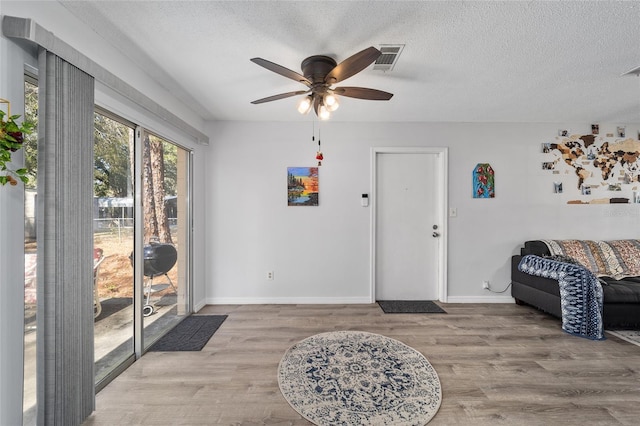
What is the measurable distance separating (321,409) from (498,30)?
275cm

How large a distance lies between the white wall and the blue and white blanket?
90 cm

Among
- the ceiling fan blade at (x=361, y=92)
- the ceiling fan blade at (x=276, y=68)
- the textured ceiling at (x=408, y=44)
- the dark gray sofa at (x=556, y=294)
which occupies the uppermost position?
the textured ceiling at (x=408, y=44)

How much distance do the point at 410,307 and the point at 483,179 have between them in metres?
2.01

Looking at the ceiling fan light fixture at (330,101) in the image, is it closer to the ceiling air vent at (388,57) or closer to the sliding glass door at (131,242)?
the ceiling air vent at (388,57)

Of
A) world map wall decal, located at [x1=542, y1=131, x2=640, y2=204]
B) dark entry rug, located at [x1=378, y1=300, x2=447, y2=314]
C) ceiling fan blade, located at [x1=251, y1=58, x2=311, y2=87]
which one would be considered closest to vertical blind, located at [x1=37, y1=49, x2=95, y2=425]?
ceiling fan blade, located at [x1=251, y1=58, x2=311, y2=87]

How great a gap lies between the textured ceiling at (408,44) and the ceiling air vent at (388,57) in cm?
5

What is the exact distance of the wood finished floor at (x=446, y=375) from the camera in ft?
5.54

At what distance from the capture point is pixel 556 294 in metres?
2.93

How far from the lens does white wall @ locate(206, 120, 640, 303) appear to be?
3631 millimetres

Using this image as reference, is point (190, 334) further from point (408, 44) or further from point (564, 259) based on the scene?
point (564, 259)

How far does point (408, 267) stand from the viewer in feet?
12.4

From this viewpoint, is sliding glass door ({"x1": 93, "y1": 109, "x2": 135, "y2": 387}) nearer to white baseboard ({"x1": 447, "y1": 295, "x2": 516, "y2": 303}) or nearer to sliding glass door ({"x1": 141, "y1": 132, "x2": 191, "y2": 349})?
sliding glass door ({"x1": 141, "y1": 132, "x2": 191, "y2": 349})

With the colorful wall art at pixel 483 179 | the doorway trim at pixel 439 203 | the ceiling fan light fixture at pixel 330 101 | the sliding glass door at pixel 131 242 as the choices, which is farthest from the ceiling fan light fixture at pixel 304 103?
the colorful wall art at pixel 483 179

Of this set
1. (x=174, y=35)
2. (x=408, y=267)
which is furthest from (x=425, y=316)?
(x=174, y=35)
